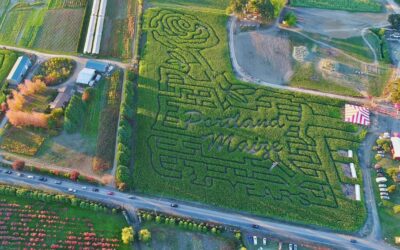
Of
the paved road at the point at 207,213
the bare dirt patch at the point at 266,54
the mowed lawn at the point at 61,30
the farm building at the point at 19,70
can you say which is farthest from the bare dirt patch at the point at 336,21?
the farm building at the point at 19,70

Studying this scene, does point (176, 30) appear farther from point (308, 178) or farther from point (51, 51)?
point (308, 178)

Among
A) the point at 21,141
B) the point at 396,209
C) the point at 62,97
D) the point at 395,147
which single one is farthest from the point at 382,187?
the point at 21,141

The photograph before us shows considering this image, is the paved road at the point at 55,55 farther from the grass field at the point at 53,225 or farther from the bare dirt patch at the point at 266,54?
the grass field at the point at 53,225

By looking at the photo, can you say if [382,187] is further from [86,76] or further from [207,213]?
[86,76]

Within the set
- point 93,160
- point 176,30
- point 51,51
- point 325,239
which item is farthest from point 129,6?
point 325,239

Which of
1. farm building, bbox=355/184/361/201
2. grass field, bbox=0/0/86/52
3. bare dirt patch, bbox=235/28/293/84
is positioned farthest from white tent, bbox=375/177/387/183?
grass field, bbox=0/0/86/52

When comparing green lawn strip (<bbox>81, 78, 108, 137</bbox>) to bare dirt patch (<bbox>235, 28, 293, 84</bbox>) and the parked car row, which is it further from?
the parked car row
